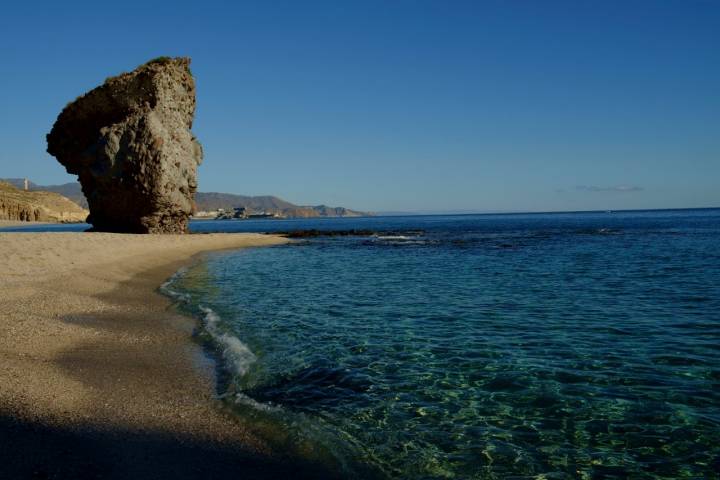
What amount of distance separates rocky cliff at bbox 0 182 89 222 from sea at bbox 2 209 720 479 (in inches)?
4790

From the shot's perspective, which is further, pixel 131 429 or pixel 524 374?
pixel 524 374

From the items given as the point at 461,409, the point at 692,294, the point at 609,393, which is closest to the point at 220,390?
the point at 461,409

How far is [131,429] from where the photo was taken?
6.43 m

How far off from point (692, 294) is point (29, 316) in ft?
68.9

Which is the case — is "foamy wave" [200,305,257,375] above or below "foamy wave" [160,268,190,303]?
below

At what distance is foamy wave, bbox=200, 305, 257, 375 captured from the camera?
32.4 feet

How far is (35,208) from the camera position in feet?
398

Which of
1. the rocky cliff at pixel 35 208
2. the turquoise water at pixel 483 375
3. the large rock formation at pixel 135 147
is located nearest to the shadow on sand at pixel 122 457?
the turquoise water at pixel 483 375

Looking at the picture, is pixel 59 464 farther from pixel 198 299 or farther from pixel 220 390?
pixel 198 299

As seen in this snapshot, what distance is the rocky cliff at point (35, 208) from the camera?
113562 millimetres

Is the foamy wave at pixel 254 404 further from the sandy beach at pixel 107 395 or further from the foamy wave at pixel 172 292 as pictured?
the foamy wave at pixel 172 292

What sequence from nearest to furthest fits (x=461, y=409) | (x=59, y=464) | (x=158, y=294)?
(x=59, y=464) → (x=461, y=409) → (x=158, y=294)

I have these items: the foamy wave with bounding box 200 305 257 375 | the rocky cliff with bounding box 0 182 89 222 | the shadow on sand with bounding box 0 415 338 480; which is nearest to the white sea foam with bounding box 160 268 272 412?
the foamy wave with bounding box 200 305 257 375

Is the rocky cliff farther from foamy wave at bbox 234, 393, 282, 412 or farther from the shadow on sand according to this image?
the shadow on sand
